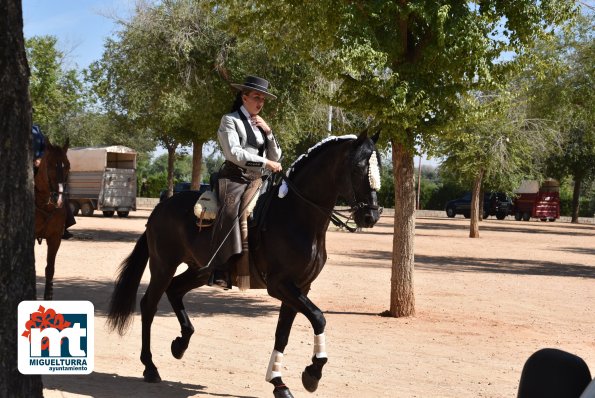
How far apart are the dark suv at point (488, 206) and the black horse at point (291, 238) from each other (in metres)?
59.1

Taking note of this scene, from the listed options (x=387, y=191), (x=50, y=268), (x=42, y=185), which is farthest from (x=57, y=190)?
(x=387, y=191)

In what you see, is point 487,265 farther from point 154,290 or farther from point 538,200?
point 538,200

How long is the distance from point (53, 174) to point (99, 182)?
104 feet

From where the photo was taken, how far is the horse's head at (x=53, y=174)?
13.0 m

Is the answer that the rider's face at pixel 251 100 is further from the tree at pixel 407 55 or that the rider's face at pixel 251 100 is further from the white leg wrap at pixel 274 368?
the tree at pixel 407 55

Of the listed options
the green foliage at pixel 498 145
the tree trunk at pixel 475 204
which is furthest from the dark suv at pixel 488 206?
the green foliage at pixel 498 145

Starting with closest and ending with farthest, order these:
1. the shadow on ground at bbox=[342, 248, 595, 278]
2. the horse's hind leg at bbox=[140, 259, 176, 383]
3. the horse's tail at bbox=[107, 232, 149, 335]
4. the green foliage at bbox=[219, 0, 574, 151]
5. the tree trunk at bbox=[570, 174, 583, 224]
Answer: the horse's hind leg at bbox=[140, 259, 176, 383], the horse's tail at bbox=[107, 232, 149, 335], the green foliage at bbox=[219, 0, 574, 151], the shadow on ground at bbox=[342, 248, 595, 278], the tree trunk at bbox=[570, 174, 583, 224]

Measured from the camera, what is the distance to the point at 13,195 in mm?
4902

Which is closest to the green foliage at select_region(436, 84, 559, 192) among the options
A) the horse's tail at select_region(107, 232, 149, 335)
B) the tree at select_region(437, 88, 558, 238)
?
the tree at select_region(437, 88, 558, 238)

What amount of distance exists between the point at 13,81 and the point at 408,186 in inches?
361

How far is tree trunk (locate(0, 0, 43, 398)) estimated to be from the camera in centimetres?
484

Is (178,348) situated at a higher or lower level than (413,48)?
lower

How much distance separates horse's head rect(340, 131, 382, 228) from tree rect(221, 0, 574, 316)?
463 centimetres

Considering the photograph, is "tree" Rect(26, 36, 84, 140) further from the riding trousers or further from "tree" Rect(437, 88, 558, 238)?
the riding trousers
